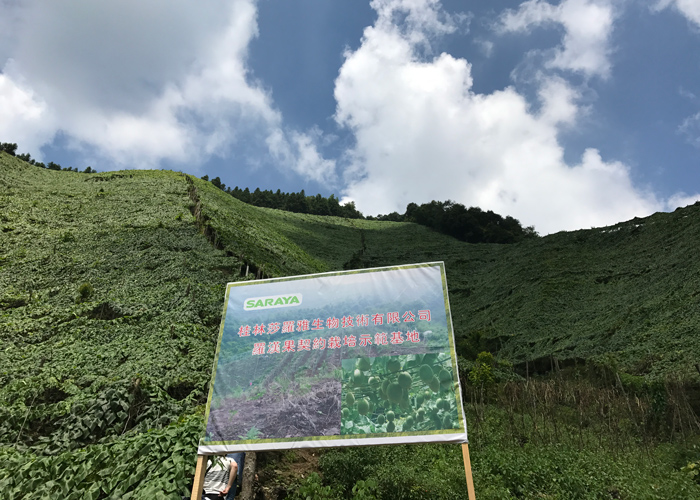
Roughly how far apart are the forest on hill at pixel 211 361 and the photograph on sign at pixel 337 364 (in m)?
0.80

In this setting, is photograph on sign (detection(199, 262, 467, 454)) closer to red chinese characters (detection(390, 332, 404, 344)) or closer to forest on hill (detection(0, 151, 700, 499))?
red chinese characters (detection(390, 332, 404, 344))

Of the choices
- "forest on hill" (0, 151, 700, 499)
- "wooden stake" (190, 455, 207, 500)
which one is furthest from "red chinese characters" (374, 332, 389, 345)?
"wooden stake" (190, 455, 207, 500)

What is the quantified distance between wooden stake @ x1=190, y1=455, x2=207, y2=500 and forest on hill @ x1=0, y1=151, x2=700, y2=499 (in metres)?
0.17

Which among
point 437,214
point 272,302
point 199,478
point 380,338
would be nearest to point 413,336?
point 380,338

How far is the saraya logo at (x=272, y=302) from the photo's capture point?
5168mm

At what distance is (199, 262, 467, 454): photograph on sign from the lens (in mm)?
4219

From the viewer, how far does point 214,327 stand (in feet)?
32.6

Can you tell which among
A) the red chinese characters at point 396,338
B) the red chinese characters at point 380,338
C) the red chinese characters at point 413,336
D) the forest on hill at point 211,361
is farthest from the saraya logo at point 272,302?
the forest on hill at point 211,361

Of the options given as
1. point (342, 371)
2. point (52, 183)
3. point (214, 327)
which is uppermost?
point (52, 183)

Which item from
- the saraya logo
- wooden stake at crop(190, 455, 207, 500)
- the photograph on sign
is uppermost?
the saraya logo

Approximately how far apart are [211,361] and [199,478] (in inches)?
170

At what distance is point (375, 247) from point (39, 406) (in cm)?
3743

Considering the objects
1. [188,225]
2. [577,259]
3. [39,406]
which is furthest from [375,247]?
[39,406]

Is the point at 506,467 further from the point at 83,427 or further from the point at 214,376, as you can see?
the point at 83,427
